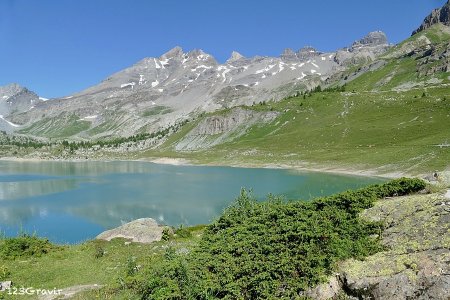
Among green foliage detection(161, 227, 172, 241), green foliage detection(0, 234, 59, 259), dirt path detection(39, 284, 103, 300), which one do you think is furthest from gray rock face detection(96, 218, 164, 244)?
A: dirt path detection(39, 284, 103, 300)

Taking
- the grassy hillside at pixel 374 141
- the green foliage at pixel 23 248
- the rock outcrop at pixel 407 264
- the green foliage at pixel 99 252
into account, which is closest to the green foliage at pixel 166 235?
the green foliage at pixel 99 252

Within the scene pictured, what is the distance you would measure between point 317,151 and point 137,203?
8917 cm

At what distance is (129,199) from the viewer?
87.1 m

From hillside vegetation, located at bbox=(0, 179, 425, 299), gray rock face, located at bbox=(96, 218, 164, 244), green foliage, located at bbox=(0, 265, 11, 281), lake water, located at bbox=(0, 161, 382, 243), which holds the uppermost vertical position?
hillside vegetation, located at bbox=(0, 179, 425, 299)

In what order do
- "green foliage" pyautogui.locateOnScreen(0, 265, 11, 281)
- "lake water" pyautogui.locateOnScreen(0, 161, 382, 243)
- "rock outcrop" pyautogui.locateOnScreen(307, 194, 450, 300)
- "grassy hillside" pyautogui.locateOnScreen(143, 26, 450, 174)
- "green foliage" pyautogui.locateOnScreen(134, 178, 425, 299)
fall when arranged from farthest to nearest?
"grassy hillside" pyautogui.locateOnScreen(143, 26, 450, 174) < "lake water" pyautogui.locateOnScreen(0, 161, 382, 243) < "green foliage" pyautogui.locateOnScreen(0, 265, 11, 281) < "green foliage" pyautogui.locateOnScreen(134, 178, 425, 299) < "rock outcrop" pyautogui.locateOnScreen(307, 194, 450, 300)

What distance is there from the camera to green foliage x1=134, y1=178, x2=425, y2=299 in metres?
14.5

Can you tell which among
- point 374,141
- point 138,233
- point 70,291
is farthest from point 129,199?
point 374,141

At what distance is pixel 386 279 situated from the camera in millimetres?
→ 13328

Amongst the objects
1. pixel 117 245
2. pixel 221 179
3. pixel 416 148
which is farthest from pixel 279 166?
pixel 117 245

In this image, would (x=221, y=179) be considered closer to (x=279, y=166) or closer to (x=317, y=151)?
(x=279, y=166)

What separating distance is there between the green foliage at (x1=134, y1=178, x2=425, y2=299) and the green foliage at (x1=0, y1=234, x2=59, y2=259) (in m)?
14.7

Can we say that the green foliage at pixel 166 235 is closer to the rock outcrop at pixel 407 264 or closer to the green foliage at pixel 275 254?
the green foliage at pixel 275 254

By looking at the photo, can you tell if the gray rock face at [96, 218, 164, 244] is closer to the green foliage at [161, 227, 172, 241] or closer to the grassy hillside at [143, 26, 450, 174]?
the green foliage at [161, 227, 172, 241]

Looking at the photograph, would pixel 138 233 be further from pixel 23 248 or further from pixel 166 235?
pixel 23 248
